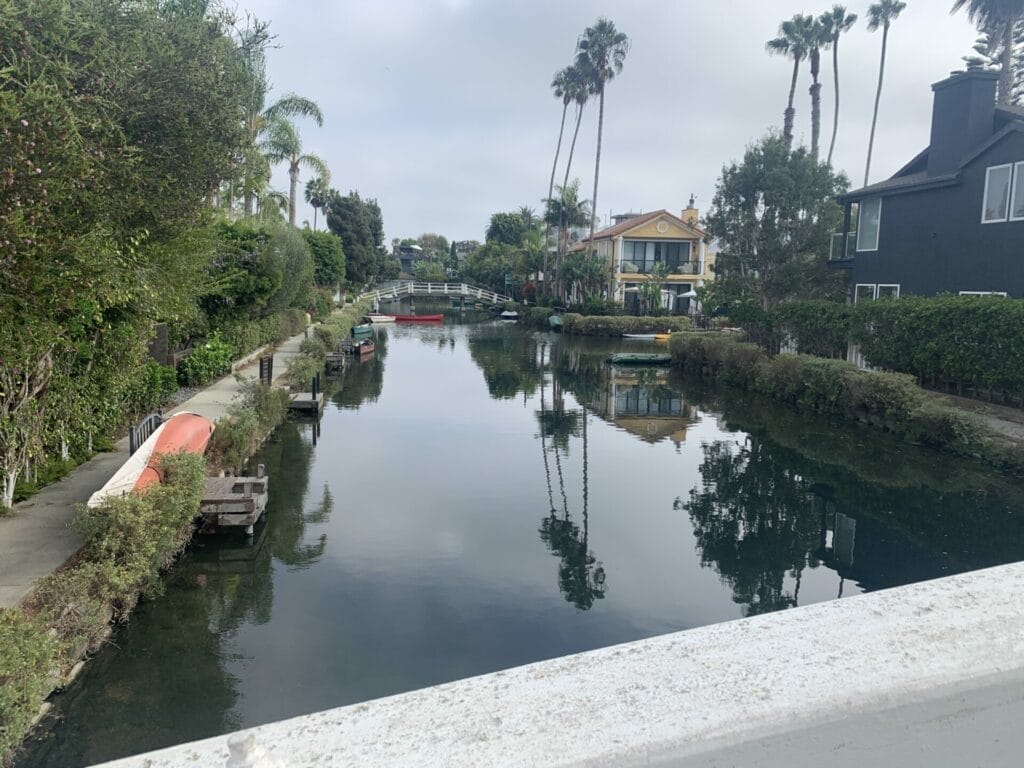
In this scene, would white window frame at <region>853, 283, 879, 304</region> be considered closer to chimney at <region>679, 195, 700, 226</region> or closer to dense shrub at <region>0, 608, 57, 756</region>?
dense shrub at <region>0, 608, 57, 756</region>

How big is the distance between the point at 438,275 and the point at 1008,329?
88901 mm

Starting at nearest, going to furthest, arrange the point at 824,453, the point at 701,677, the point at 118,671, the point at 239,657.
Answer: the point at 701,677 < the point at 118,671 < the point at 239,657 < the point at 824,453

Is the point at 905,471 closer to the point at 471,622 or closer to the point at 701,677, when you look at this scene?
the point at 471,622

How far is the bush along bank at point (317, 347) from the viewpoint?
26.6m

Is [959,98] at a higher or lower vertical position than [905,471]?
higher

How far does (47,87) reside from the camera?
6.52 metres

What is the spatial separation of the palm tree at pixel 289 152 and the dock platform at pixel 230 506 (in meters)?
29.4

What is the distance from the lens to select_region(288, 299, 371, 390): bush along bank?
26.6m

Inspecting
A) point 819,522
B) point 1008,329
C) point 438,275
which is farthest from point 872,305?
point 438,275

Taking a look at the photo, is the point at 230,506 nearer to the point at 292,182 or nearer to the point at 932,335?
the point at 932,335

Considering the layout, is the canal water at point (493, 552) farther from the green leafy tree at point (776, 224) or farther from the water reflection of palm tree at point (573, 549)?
the green leafy tree at point (776, 224)

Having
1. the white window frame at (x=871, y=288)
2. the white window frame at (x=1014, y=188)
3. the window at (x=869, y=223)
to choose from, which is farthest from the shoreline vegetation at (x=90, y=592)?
the window at (x=869, y=223)

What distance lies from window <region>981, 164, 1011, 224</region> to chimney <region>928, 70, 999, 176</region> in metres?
2.47

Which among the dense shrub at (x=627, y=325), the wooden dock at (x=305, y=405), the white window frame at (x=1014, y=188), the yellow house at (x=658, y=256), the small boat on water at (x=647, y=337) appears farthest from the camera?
A: the yellow house at (x=658, y=256)
